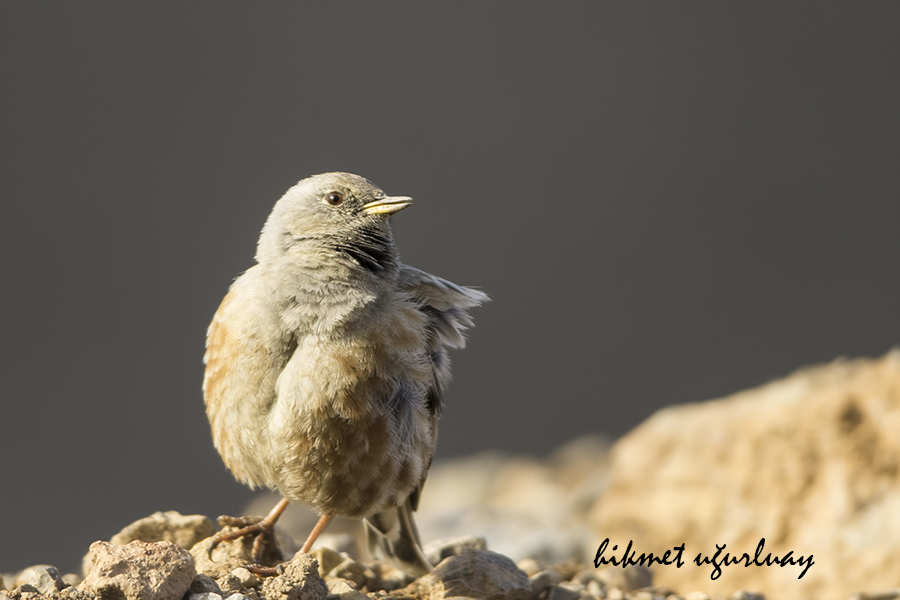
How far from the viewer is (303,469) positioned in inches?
136

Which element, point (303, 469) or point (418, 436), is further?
point (418, 436)

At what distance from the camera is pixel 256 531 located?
3752mm

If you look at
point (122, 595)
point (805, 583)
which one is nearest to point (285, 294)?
point (122, 595)

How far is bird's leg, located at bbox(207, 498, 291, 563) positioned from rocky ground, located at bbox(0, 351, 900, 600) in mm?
46

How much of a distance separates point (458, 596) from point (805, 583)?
2.39m

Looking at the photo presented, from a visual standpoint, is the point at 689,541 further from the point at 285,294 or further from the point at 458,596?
the point at 285,294

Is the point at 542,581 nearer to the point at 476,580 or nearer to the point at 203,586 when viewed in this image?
the point at 476,580

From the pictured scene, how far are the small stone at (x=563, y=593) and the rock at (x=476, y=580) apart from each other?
11 centimetres

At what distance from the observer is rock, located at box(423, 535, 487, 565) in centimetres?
403

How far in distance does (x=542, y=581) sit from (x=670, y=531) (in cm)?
246

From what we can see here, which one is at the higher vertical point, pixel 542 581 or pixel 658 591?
pixel 658 591

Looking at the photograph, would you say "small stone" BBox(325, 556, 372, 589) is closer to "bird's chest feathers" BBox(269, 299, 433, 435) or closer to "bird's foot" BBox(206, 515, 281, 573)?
"bird's foot" BBox(206, 515, 281, 573)

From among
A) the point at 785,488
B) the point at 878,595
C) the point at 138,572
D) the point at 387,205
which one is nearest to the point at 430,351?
the point at 387,205

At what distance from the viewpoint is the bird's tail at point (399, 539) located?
4.00 meters
